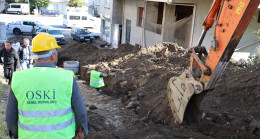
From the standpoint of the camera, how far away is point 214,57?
14.7 ft

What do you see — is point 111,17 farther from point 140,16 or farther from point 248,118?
point 248,118

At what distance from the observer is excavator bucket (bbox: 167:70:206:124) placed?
195 inches

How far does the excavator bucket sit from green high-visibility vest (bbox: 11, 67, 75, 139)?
8.88ft

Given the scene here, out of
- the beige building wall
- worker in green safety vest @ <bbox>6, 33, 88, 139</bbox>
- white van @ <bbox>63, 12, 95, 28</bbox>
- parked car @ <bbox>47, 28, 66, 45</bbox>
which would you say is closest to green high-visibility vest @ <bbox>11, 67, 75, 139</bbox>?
worker in green safety vest @ <bbox>6, 33, 88, 139</bbox>

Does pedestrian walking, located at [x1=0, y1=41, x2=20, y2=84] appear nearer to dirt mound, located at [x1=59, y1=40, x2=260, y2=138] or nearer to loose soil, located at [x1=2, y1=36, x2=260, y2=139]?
loose soil, located at [x1=2, y1=36, x2=260, y2=139]

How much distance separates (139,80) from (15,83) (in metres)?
8.06

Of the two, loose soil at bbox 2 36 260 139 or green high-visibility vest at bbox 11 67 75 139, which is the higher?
green high-visibility vest at bbox 11 67 75 139

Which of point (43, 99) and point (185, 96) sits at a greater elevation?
point (43, 99)

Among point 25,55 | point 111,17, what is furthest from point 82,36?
point 25,55

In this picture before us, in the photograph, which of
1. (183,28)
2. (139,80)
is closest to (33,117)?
(139,80)

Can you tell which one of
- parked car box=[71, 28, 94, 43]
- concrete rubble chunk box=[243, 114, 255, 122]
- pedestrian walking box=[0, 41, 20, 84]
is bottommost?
parked car box=[71, 28, 94, 43]

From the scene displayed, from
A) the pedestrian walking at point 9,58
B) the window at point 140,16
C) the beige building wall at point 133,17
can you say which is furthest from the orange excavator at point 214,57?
the window at point 140,16

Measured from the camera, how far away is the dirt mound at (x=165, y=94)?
236 inches

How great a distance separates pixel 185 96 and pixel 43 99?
3.12m
